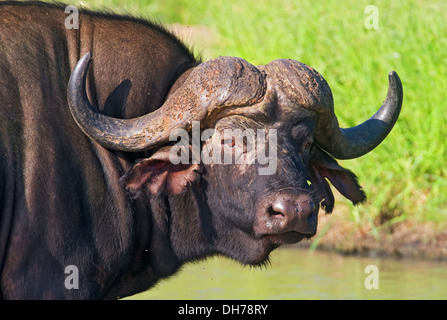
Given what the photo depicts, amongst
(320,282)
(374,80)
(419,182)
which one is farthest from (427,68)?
(320,282)

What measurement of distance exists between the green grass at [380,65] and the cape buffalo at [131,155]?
3.40m

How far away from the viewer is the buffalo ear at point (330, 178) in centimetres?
562

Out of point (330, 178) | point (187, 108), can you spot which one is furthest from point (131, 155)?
point (330, 178)

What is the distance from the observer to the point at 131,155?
528 centimetres

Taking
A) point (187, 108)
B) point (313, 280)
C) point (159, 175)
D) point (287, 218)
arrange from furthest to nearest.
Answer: point (313, 280) < point (159, 175) < point (187, 108) < point (287, 218)

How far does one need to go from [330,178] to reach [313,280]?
287 centimetres

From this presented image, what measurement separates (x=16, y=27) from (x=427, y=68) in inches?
238

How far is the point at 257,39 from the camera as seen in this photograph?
38.4 ft

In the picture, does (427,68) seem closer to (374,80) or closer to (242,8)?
(374,80)

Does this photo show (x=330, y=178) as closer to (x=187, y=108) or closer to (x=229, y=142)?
(x=229, y=142)

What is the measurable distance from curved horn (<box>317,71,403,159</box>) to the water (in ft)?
8.25

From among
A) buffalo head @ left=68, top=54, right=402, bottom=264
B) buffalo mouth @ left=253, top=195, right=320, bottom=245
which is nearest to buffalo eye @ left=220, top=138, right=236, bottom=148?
buffalo head @ left=68, top=54, right=402, bottom=264

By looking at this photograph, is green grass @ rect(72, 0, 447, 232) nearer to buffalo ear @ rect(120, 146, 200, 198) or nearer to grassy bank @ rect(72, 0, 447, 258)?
grassy bank @ rect(72, 0, 447, 258)

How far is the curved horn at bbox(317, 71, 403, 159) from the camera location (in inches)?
219
